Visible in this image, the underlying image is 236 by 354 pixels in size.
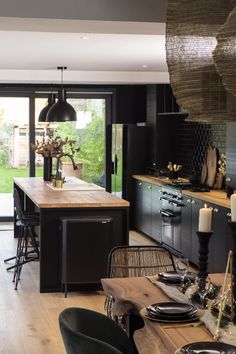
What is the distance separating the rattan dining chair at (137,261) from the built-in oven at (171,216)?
3.93 metres

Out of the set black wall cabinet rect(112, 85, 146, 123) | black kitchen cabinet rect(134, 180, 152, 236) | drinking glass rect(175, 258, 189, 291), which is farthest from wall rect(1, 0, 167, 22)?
black wall cabinet rect(112, 85, 146, 123)

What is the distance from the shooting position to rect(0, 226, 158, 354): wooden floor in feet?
17.1

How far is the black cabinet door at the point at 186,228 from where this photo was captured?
800 cm

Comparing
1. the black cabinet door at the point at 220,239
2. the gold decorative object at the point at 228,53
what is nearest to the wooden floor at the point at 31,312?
the black cabinet door at the point at 220,239

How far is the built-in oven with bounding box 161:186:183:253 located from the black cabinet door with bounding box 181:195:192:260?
135 mm

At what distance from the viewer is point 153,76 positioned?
34.1 feet

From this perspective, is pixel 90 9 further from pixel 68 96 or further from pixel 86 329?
pixel 68 96

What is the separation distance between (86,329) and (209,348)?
74cm

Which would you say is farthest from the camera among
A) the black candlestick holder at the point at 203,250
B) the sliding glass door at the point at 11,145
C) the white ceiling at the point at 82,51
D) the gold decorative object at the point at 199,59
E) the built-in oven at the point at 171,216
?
the sliding glass door at the point at 11,145

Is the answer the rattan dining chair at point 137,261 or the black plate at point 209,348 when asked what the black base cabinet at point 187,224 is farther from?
the black plate at point 209,348

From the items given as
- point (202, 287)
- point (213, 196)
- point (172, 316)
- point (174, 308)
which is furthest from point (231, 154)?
point (172, 316)

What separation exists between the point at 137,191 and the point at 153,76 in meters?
1.82

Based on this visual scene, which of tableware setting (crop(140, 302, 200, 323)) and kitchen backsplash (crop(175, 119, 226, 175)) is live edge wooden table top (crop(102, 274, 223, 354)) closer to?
tableware setting (crop(140, 302, 200, 323))

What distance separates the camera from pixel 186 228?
815 cm
